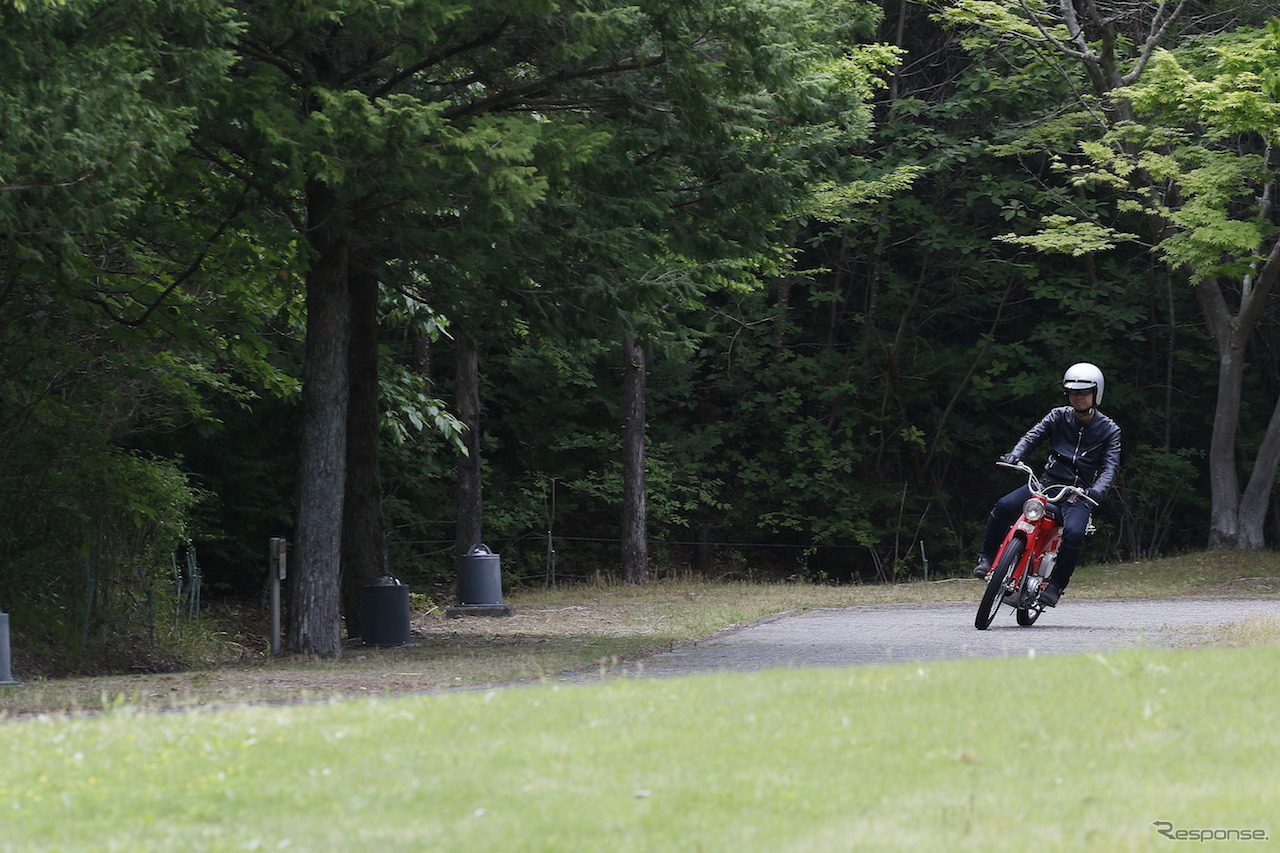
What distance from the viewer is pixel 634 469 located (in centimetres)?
2720

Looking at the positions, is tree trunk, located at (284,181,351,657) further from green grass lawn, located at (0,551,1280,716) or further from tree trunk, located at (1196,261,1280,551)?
tree trunk, located at (1196,261,1280,551)

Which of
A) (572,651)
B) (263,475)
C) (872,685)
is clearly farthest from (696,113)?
(263,475)

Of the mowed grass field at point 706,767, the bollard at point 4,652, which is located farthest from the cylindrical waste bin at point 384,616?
the mowed grass field at point 706,767

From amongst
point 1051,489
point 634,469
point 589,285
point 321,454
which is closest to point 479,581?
point 321,454

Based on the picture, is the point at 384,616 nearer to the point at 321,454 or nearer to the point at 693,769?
the point at 321,454

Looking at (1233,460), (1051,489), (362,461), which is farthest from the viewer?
(1233,460)

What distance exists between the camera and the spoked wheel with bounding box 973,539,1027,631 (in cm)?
1302

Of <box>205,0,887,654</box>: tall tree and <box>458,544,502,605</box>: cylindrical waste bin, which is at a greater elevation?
<box>205,0,887,654</box>: tall tree

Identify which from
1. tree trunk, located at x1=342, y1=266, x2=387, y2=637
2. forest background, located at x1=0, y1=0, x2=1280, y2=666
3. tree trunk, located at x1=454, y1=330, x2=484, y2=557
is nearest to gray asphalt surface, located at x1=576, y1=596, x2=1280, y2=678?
forest background, located at x1=0, y1=0, x2=1280, y2=666

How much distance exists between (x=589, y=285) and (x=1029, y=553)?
4522 millimetres

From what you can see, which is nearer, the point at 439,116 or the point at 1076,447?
the point at 439,116

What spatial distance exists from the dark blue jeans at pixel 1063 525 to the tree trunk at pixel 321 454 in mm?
5780

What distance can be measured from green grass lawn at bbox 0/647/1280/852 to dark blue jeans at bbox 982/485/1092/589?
219 inches

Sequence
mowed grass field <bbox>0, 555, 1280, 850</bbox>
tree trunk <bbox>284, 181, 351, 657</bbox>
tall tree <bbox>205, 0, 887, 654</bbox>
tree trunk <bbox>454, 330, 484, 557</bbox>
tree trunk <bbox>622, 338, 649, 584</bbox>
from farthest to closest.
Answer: tree trunk <bbox>622, 338, 649, 584</bbox> < tree trunk <bbox>454, 330, 484, 557</bbox> < tree trunk <bbox>284, 181, 351, 657</bbox> < tall tree <bbox>205, 0, 887, 654</bbox> < mowed grass field <bbox>0, 555, 1280, 850</bbox>
